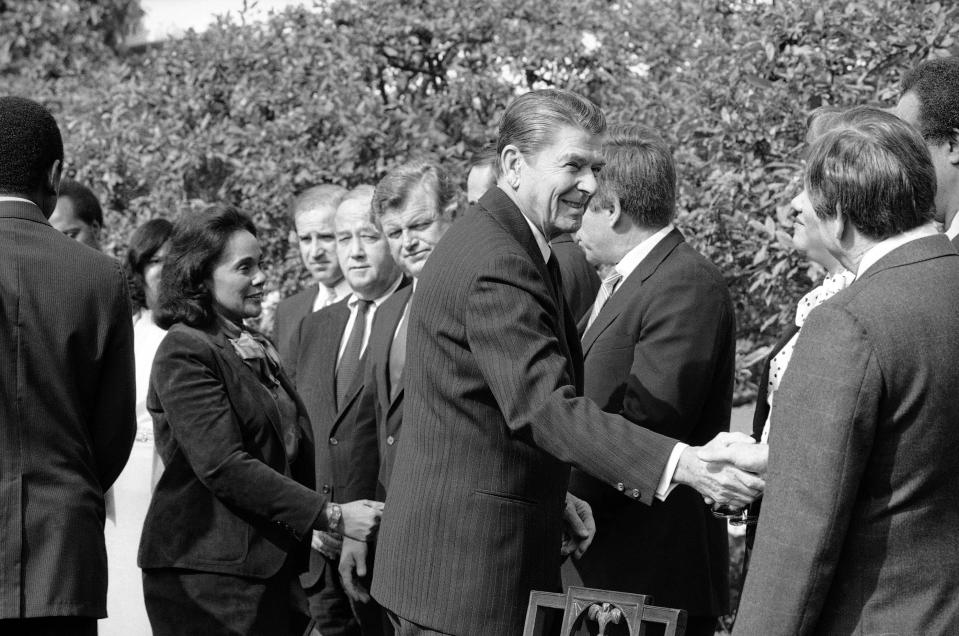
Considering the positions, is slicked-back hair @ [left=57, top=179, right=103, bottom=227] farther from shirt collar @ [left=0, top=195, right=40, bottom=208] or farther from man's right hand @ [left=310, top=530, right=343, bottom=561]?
shirt collar @ [left=0, top=195, right=40, bottom=208]

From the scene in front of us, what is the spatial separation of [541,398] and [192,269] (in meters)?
1.97

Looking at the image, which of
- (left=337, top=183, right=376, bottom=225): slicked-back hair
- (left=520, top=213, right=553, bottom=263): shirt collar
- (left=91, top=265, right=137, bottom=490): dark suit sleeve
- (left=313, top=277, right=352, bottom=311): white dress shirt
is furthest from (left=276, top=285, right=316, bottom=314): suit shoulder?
(left=520, top=213, right=553, bottom=263): shirt collar

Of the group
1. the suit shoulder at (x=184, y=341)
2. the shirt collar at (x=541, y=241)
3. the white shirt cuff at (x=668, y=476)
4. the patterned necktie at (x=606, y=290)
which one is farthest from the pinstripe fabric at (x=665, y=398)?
the suit shoulder at (x=184, y=341)

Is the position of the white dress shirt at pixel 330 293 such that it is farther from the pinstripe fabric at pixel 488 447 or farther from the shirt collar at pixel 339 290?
the pinstripe fabric at pixel 488 447

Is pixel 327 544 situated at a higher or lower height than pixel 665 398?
lower

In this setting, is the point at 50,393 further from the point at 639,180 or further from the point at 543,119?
the point at 639,180

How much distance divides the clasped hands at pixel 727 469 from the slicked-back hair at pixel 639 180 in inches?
59.0

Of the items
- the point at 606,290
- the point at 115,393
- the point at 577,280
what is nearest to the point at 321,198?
the point at 577,280

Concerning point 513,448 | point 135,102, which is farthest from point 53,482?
point 135,102

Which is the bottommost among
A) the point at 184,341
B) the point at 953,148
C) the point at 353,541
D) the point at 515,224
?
the point at 353,541

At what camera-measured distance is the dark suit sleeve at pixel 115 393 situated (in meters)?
4.01

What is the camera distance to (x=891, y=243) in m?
2.83

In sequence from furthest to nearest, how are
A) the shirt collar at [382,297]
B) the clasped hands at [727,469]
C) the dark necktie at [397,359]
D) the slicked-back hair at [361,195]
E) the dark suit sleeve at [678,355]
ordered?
the slicked-back hair at [361,195]
the shirt collar at [382,297]
the dark necktie at [397,359]
the dark suit sleeve at [678,355]
the clasped hands at [727,469]

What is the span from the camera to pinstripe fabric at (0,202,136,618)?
373cm
